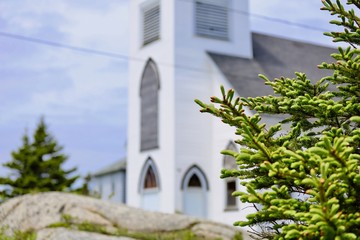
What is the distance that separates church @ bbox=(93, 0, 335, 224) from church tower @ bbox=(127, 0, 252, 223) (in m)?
0.05

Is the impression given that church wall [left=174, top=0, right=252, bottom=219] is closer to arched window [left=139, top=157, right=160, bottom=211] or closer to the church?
the church

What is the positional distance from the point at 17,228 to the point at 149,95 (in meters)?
17.0

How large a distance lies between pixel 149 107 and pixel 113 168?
1062 cm

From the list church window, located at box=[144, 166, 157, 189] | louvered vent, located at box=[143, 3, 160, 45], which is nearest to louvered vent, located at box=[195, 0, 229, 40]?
louvered vent, located at box=[143, 3, 160, 45]

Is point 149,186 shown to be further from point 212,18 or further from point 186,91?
point 212,18

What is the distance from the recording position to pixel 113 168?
1528 inches

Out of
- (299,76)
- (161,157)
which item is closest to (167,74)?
(161,157)

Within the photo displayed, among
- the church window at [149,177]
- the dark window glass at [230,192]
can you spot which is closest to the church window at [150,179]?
the church window at [149,177]

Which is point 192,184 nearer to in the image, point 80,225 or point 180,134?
point 180,134

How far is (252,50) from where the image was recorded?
3097 centimetres

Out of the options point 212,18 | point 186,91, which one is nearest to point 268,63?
point 212,18

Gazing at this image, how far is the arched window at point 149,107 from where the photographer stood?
28.7 metres

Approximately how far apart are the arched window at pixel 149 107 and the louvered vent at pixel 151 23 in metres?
1.26

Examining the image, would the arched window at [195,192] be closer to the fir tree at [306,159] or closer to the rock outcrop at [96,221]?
the rock outcrop at [96,221]
